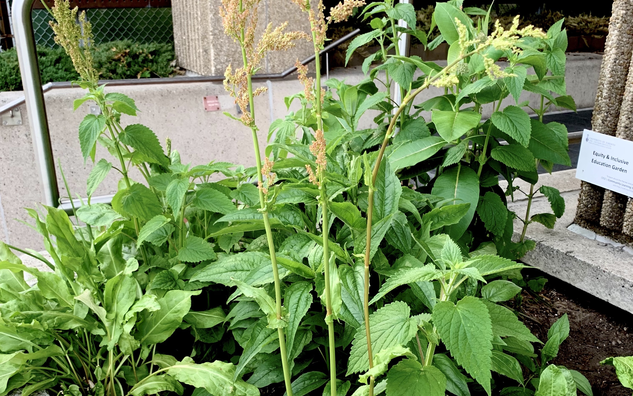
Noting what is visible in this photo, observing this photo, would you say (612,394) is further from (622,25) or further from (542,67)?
(622,25)

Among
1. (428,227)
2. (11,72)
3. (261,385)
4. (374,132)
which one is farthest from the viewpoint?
(11,72)

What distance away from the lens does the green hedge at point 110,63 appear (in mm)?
5129

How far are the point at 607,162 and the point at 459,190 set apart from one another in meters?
0.64

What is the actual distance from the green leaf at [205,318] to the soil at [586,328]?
966 millimetres

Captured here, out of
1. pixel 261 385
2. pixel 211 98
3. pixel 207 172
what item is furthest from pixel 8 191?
pixel 261 385

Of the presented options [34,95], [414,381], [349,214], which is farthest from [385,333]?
[34,95]

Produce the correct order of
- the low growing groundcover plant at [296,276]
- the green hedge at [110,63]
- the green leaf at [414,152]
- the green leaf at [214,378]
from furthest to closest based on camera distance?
1. the green hedge at [110,63]
2. the green leaf at [414,152]
3. the green leaf at [214,378]
4. the low growing groundcover plant at [296,276]

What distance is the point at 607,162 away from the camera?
178 centimetres

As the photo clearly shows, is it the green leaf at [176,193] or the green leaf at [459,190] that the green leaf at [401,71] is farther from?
the green leaf at [176,193]

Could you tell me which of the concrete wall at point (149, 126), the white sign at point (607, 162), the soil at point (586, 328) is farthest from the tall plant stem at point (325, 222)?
the concrete wall at point (149, 126)

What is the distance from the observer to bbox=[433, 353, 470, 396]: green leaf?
1078 mm

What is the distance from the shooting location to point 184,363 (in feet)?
4.00

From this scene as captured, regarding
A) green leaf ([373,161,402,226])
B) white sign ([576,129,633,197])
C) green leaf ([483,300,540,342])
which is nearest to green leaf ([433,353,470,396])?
green leaf ([483,300,540,342])

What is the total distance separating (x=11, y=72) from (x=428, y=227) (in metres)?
5.05
